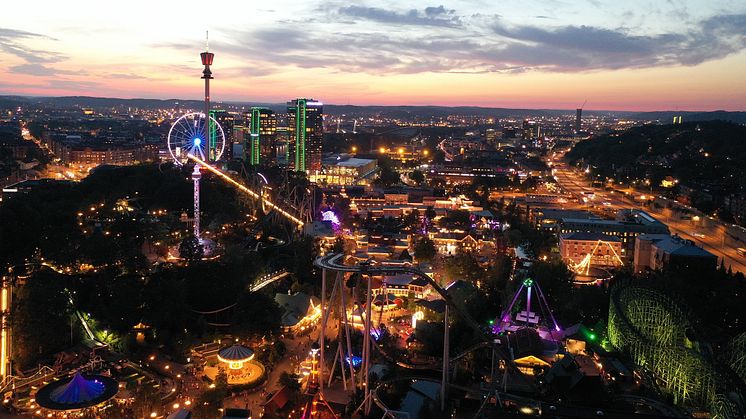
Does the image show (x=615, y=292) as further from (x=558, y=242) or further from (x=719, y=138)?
(x=719, y=138)

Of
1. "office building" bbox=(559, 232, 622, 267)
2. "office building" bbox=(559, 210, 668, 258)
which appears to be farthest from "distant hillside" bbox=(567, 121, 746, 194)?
"office building" bbox=(559, 232, 622, 267)

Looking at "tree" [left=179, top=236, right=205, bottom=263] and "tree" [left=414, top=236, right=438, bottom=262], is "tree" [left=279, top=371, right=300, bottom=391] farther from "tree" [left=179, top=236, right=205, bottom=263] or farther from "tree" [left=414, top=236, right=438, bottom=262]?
"tree" [left=414, top=236, right=438, bottom=262]

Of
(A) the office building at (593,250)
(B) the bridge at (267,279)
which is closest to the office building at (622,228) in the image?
(A) the office building at (593,250)

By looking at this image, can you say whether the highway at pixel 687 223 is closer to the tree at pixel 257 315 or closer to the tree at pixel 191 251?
the tree at pixel 257 315

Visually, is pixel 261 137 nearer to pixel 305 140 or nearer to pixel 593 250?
pixel 305 140

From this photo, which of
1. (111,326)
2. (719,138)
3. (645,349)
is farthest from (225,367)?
(719,138)
